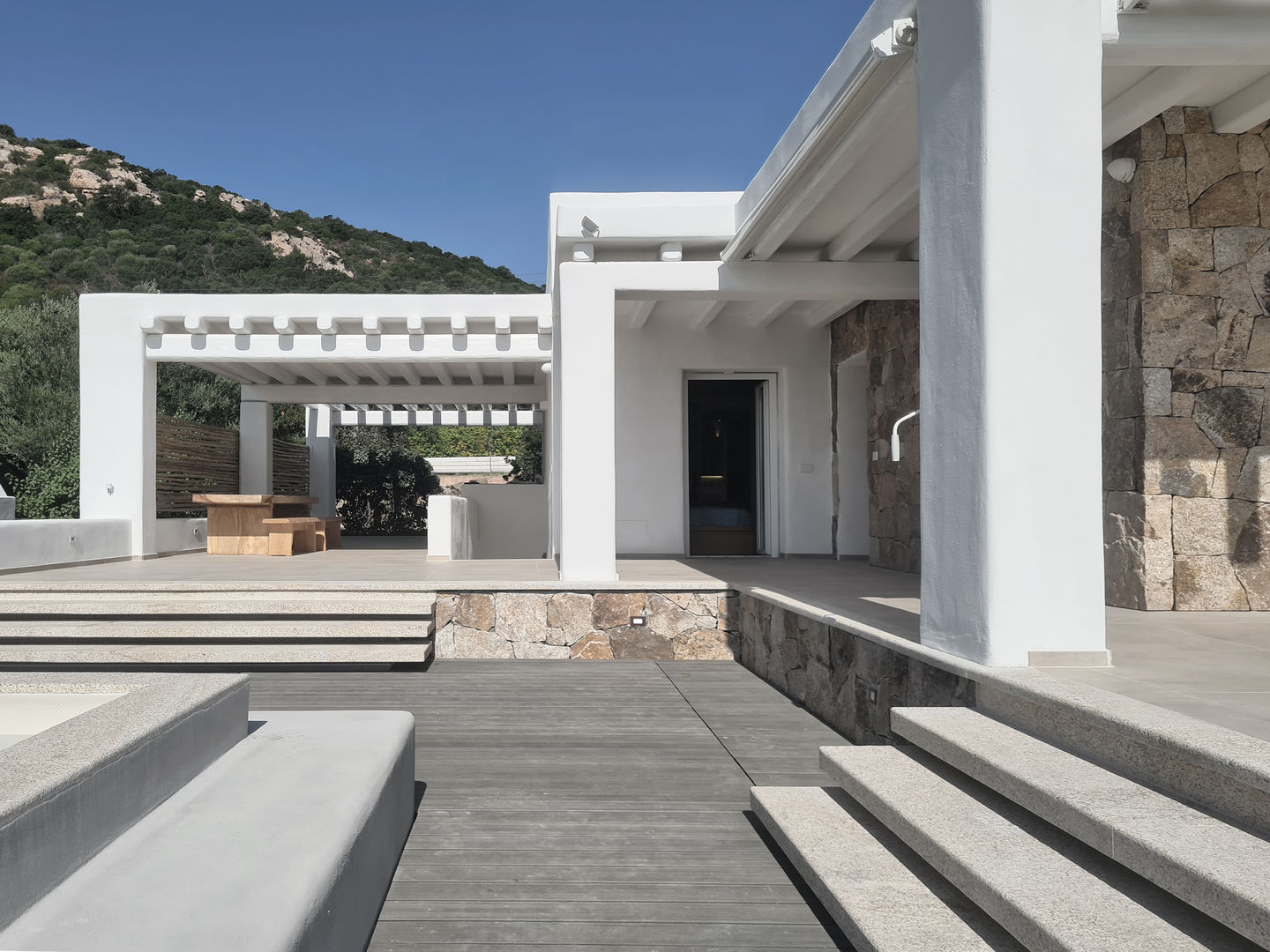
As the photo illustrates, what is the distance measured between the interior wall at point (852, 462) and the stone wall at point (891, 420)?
19.2 inches

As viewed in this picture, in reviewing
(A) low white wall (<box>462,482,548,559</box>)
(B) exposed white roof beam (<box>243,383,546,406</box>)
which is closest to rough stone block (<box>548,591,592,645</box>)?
(A) low white wall (<box>462,482,548,559</box>)

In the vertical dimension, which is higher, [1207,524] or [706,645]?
[1207,524]

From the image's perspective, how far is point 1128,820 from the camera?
2197 millimetres

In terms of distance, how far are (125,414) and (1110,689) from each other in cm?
1084

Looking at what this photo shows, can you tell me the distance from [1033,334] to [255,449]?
13835 mm

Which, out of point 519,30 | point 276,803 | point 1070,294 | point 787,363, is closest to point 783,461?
point 787,363

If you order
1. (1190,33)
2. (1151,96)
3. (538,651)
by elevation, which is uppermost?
(1151,96)

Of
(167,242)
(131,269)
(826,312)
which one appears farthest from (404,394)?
(167,242)

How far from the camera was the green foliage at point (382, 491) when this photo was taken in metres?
20.0

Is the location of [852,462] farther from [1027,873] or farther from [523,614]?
[1027,873]

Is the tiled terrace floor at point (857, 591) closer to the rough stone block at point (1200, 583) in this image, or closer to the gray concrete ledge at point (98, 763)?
the rough stone block at point (1200, 583)

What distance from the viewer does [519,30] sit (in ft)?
96.1

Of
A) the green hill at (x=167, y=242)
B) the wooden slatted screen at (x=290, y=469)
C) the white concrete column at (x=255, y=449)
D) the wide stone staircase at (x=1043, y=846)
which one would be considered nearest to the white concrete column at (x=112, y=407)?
the white concrete column at (x=255, y=449)

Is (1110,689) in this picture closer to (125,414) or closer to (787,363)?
(787,363)
